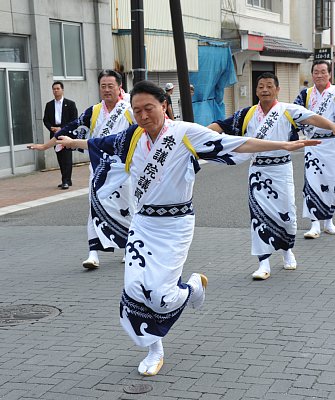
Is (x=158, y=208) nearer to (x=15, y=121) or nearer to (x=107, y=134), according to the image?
(x=107, y=134)

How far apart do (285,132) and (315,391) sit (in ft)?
10.1

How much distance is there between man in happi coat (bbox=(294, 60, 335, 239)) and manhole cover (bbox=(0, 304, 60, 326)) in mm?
3641

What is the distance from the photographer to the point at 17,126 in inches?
642

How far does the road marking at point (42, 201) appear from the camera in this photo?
11805 mm

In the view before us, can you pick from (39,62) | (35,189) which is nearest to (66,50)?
(39,62)

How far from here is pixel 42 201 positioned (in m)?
12.5

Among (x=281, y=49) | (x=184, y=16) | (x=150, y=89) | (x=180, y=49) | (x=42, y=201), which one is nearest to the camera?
→ (x=150, y=89)

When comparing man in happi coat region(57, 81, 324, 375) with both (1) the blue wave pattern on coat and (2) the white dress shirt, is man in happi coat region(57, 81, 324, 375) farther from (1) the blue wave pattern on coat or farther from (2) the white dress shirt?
(2) the white dress shirt

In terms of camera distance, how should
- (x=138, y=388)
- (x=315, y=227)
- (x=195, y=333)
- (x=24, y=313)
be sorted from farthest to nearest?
(x=315, y=227)
(x=24, y=313)
(x=195, y=333)
(x=138, y=388)

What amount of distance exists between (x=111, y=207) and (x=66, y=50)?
11.3 meters

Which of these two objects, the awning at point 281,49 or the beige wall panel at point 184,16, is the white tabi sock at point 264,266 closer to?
the beige wall panel at point 184,16

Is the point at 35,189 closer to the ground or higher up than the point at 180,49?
closer to the ground

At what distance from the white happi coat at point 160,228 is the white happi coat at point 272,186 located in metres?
2.03

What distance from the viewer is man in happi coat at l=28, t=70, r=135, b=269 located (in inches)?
278
